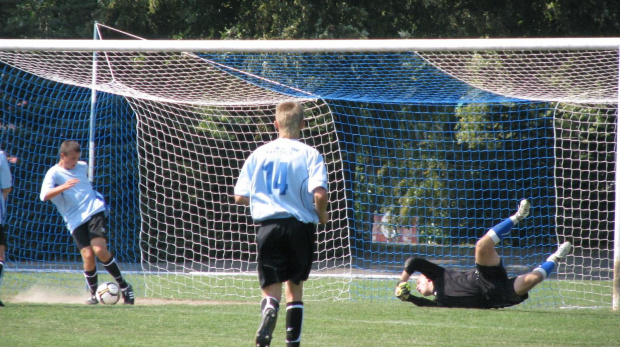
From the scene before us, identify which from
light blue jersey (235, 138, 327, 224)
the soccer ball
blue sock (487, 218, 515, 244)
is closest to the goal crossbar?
blue sock (487, 218, 515, 244)

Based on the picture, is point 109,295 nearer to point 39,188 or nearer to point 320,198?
point 320,198

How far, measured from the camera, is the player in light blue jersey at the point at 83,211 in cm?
757

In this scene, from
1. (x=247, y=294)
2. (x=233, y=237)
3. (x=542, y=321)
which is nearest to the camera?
(x=542, y=321)

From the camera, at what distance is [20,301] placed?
331 inches

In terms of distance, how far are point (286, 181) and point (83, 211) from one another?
374cm

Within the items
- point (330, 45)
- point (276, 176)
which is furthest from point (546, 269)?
point (276, 176)

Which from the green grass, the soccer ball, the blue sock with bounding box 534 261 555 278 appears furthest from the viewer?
the soccer ball

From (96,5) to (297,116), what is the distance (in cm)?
1404

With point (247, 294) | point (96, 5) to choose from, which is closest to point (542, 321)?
point (247, 294)

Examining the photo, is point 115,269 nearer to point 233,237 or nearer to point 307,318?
point 307,318

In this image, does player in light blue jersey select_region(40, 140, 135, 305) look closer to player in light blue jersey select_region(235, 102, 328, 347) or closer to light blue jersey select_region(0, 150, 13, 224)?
light blue jersey select_region(0, 150, 13, 224)

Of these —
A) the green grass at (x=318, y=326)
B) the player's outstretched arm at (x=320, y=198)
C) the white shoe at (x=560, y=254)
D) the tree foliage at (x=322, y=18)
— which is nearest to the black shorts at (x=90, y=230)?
the green grass at (x=318, y=326)

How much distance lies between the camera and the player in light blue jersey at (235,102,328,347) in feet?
15.1

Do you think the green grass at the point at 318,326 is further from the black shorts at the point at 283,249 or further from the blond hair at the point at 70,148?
the blond hair at the point at 70,148
